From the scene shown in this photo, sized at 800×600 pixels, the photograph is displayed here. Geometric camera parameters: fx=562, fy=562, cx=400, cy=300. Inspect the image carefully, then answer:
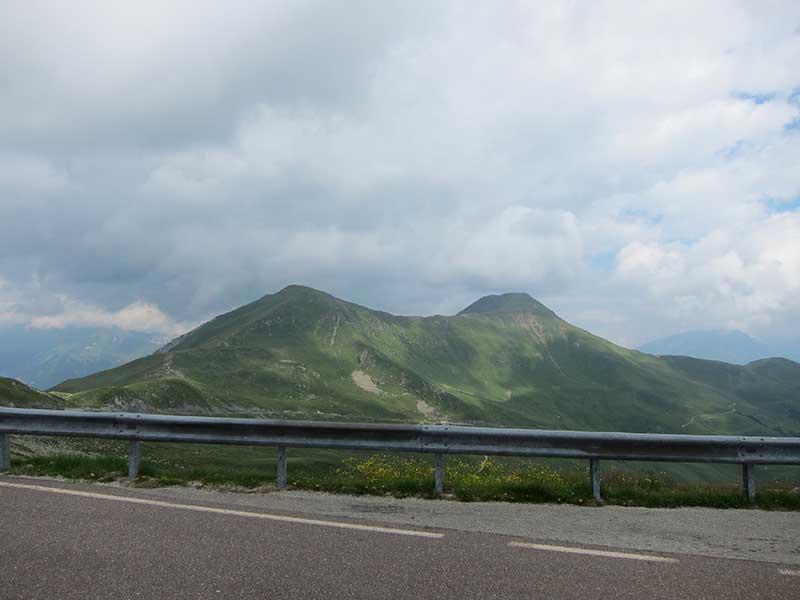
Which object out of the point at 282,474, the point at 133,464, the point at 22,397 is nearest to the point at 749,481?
the point at 282,474

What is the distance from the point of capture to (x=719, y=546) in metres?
7.66

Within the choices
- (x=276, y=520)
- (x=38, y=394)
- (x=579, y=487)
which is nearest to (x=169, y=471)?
(x=276, y=520)

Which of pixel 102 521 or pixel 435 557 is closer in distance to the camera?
pixel 435 557

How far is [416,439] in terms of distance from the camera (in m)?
10.7

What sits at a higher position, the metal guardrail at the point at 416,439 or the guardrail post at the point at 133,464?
the metal guardrail at the point at 416,439

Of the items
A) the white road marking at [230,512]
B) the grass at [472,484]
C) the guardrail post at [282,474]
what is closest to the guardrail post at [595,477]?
the grass at [472,484]

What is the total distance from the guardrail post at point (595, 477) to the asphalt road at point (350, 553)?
77 centimetres

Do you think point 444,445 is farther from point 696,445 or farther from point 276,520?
point 696,445

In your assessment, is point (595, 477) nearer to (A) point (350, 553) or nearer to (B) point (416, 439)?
(B) point (416, 439)

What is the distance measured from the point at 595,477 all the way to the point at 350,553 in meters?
5.29

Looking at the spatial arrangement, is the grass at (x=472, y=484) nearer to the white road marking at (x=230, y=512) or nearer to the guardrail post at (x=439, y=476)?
the guardrail post at (x=439, y=476)

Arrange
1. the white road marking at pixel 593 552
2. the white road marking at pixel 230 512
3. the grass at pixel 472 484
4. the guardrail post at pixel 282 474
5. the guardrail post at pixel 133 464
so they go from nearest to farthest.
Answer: the white road marking at pixel 593 552
the white road marking at pixel 230 512
the grass at pixel 472 484
the guardrail post at pixel 282 474
the guardrail post at pixel 133 464

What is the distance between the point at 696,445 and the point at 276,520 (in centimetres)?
748

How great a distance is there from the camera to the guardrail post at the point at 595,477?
10.1 metres
